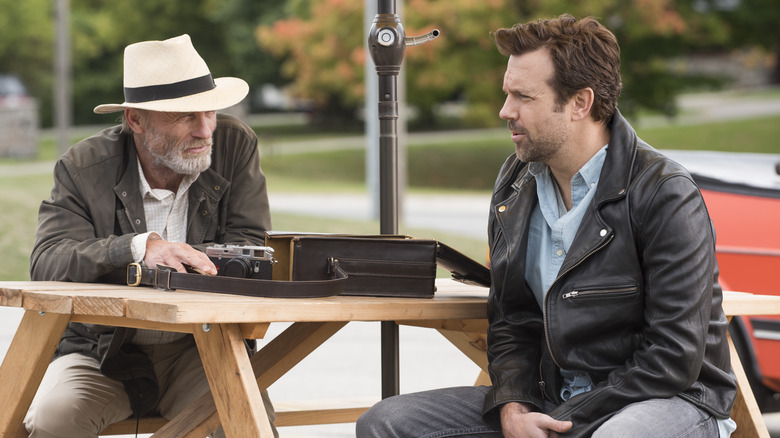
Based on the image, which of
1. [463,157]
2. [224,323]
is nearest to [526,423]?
[224,323]

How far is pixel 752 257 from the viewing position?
5.02m

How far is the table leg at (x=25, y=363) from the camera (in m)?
3.30

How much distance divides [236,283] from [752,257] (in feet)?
9.10

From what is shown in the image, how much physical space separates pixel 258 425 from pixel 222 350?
22cm

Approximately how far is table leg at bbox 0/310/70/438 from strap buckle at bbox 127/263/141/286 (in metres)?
0.22

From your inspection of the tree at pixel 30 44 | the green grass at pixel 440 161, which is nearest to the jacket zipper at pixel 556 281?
the green grass at pixel 440 161

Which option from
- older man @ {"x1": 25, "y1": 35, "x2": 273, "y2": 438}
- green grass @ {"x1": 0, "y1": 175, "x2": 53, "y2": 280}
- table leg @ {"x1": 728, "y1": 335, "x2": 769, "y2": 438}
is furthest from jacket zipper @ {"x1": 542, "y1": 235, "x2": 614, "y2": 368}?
green grass @ {"x1": 0, "y1": 175, "x2": 53, "y2": 280}

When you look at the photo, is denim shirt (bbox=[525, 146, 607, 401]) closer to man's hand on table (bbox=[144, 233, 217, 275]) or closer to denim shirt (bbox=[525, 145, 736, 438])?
denim shirt (bbox=[525, 145, 736, 438])

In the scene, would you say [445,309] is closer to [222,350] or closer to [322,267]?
[322,267]

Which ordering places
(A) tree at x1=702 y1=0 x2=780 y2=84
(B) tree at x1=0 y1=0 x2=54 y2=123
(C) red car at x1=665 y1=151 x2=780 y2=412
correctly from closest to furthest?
1. (C) red car at x1=665 y1=151 x2=780 y2=412
2. (A) tree at x1=702 y1=0 x2=780 y2=84
3. (B) tree at x1=0 y1=0 x2=54 y2=123

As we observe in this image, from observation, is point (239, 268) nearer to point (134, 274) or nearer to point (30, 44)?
point (134, 274)

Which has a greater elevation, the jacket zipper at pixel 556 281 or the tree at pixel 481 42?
the tree at pixel 481 42

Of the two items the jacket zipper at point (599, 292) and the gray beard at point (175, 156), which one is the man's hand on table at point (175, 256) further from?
the jacket zipper at point (599, 292)

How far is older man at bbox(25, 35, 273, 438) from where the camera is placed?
3623 millimetres
